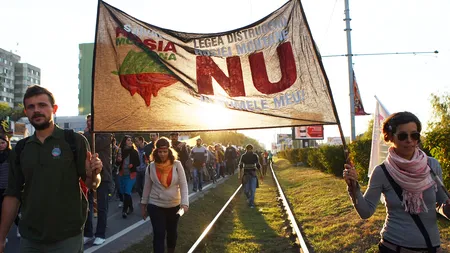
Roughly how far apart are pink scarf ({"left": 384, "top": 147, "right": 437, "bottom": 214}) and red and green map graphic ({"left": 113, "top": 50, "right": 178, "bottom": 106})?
2.43 metres

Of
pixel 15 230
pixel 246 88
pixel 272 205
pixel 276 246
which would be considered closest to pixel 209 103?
pixel 246 88

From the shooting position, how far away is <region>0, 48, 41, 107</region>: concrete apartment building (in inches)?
5118

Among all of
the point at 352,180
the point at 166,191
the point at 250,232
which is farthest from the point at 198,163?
the point at 352,180

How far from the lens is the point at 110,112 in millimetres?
4707

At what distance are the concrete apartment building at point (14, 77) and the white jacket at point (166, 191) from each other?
134909 millimetres

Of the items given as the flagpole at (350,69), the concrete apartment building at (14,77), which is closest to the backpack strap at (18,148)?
the flagpole at (350,69)

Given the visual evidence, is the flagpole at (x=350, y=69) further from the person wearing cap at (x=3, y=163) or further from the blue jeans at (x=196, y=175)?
the person wearing cap at (x=3, y=163)

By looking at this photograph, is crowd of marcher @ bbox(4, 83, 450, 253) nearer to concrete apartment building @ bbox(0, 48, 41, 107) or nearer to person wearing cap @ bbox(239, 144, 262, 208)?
person wearing cap @ bbox(239, 144, 262, 208)

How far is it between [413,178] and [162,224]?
3705mm

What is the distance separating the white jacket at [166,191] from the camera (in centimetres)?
626

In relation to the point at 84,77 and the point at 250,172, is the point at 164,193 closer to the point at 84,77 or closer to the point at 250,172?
the point at 250,172

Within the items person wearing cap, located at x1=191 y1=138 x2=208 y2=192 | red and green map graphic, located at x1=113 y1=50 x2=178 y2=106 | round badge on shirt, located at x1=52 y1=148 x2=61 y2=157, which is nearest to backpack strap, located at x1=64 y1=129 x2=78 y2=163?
round badge on shirt, located at x1=52 y1=148 x2=61 y2=157

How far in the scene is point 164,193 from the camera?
6.27m

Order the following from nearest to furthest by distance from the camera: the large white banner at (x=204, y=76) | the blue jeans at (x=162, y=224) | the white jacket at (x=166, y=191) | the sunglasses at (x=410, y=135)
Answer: the sunglasses at (x=410, y=135), the large white banner at (x=204, y=76), the blue jeans at (x=162, y=224), the white jacket at (x=166, y=191)
